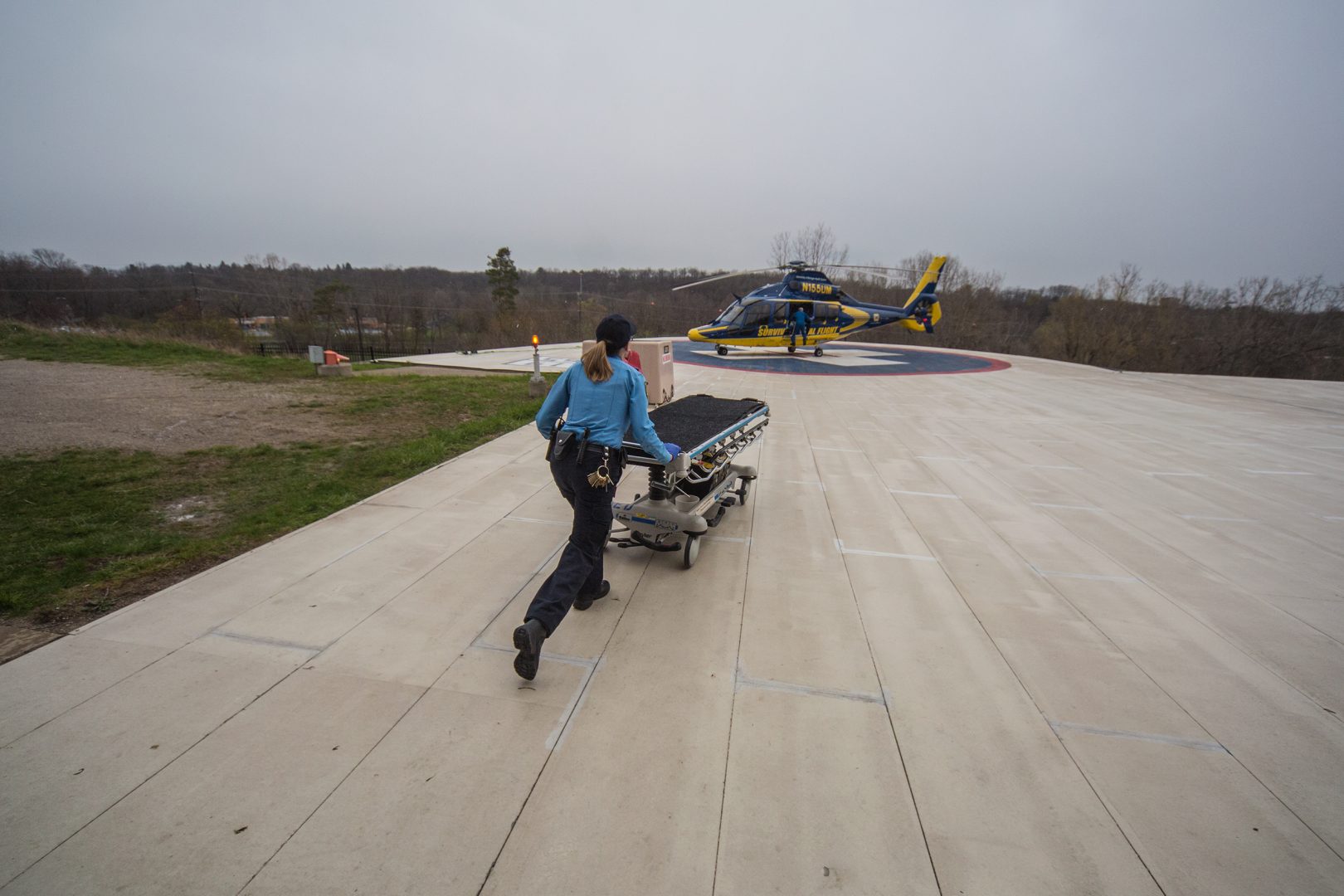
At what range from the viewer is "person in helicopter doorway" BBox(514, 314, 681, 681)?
Result: 9.07 ft

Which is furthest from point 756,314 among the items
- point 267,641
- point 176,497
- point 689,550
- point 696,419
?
point 267,641

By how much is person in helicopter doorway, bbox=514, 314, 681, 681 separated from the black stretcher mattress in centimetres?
72

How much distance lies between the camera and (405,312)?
1646 inches

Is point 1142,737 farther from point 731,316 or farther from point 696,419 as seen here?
point 731,316

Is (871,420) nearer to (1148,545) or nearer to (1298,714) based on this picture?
(1148,545)

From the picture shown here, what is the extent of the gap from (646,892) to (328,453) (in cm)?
659

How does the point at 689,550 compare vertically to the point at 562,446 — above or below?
below

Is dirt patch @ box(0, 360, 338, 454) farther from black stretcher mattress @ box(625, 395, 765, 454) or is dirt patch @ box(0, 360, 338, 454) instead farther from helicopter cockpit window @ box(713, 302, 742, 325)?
helicopter cockpit window @ box(713, 302, 742, 325)

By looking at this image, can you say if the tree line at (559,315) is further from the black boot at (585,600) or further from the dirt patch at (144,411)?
the black boot at (585,600)

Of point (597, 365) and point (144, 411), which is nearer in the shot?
point (597, 365)

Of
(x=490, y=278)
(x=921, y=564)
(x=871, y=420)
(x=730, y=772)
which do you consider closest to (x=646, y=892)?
(x=730, y=772)

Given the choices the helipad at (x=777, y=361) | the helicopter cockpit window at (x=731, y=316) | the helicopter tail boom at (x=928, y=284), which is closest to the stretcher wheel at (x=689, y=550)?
the helipad at (x=777, y=361)

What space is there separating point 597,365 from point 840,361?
58.0ft

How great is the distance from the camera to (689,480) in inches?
171
